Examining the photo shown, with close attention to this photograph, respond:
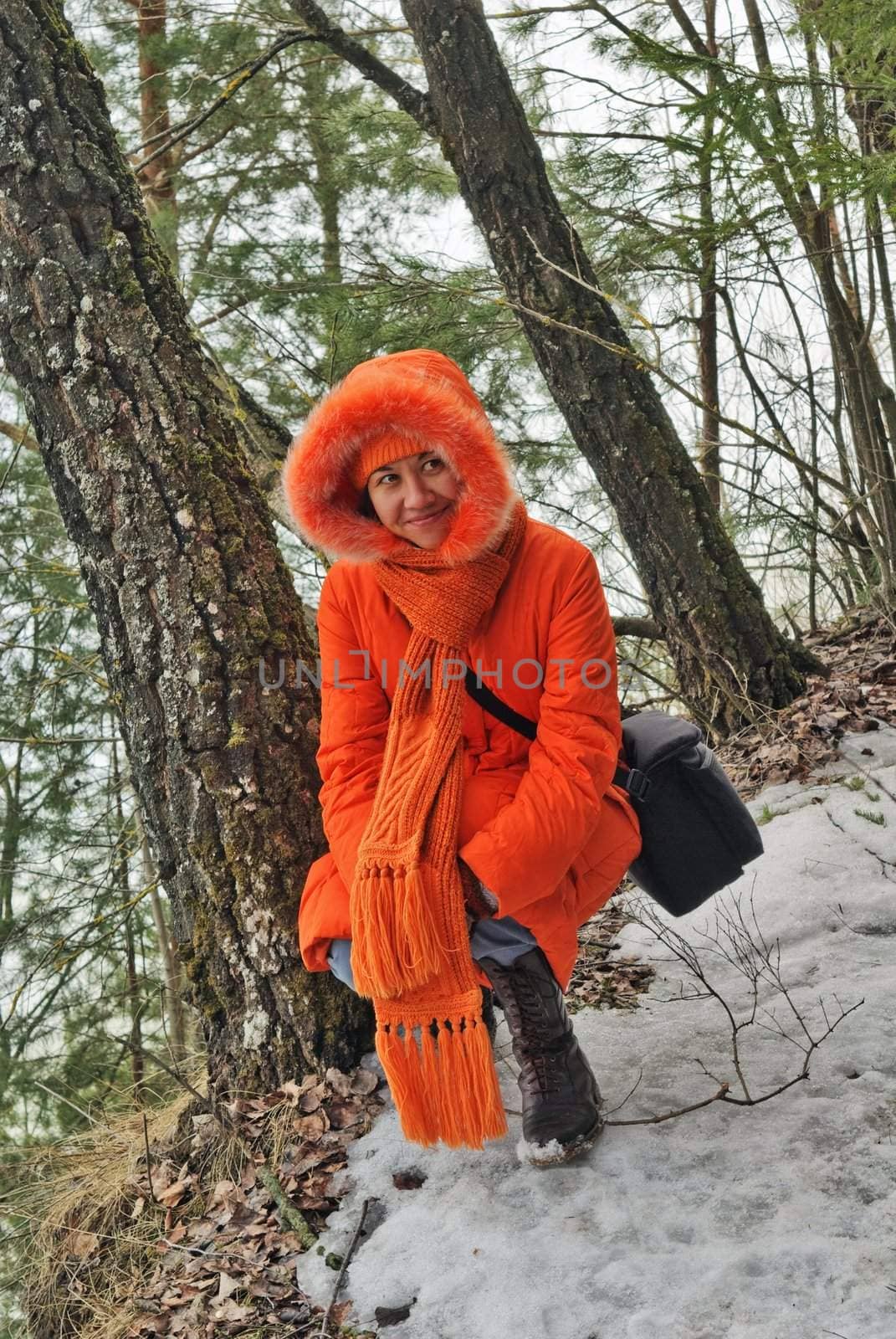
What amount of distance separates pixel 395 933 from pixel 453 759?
40 centimetres

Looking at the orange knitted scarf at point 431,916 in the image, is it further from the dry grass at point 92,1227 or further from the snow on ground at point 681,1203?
Answer: the dry grass at point 92,1227

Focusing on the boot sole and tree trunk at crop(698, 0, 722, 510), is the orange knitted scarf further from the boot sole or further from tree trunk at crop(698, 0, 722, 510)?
tree trunk at crop(698, 0, 722, 510)

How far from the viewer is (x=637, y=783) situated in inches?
93.8

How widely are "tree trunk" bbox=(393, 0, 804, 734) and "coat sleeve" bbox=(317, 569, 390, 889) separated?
90.7 inches

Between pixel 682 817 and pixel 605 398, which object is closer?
pixel 682 817

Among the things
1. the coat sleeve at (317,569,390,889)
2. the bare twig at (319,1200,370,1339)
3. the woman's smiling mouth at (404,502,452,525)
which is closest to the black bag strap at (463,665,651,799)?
the coat sleeve at (317,569,390,889)

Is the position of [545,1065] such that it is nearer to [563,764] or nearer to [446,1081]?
[446,1081]

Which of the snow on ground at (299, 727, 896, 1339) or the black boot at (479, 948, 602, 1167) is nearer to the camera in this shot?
the snow on ground at (299, 727, 896, 1339)

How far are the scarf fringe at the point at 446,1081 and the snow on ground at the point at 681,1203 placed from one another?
0.16 metres

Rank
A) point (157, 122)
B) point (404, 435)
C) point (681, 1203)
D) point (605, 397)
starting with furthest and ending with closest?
point (157, 122) < point (605, 397) < point (404, 435) < point (681, 1203)

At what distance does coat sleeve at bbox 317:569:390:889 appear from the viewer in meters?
2.34

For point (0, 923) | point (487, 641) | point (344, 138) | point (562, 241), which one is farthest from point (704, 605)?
point (0, 923)

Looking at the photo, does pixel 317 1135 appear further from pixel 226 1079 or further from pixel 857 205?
pixel 857 205

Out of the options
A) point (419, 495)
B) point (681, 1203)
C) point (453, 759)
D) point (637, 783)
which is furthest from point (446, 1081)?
point (419, 495)
